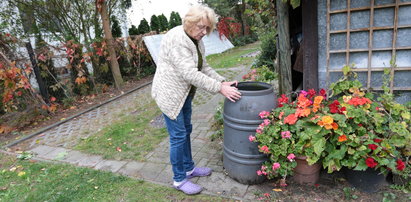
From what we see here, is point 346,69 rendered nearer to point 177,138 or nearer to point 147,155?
point 177,138

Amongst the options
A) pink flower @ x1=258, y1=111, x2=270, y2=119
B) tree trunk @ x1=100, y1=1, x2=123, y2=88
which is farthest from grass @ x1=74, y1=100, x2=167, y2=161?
tree trunk @ x1=100, y1=1, x2=123, y2=88

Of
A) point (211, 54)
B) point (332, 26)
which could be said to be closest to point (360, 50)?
point (332, 26)

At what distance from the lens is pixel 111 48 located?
297 inches

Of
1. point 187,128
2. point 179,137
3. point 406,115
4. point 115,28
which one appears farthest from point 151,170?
point 115,28

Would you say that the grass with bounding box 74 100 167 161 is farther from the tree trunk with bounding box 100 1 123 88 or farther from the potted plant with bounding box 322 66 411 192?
the tree trunk with bounding box 100 1 123 88

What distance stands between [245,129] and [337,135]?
78 cm

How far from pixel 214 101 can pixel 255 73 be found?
3.72ft

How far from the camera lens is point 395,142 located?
2.21 metres

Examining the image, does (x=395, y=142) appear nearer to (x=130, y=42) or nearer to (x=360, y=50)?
(x=360, y=50)

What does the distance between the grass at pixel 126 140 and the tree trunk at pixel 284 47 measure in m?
1.96

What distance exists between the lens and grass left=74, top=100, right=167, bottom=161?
365cm

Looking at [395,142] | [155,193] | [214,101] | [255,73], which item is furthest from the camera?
[214,101]

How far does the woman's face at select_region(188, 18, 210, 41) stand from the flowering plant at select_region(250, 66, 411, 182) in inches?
35.5

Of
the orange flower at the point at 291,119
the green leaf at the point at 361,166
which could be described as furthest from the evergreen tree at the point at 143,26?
the green leaf at the point at 361,166
